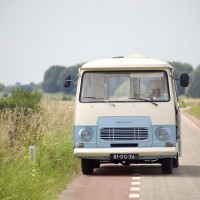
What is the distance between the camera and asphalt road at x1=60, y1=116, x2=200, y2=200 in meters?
16.6

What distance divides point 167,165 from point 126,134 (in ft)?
3.91

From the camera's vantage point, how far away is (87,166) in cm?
2116

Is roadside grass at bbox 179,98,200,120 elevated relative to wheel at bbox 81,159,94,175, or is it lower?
lower

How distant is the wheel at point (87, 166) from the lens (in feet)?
69.2

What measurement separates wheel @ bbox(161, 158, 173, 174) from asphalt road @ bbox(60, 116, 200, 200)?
0.14 metres

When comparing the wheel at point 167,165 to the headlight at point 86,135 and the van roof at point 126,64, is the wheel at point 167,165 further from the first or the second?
the van roof at point 126,64

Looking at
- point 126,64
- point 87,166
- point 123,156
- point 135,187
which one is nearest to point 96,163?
point 87,166

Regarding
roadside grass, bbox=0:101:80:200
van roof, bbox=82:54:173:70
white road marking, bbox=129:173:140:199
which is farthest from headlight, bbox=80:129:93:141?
van roof, bbox=82:54:173:70

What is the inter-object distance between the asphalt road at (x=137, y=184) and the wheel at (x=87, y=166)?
186 millimetres

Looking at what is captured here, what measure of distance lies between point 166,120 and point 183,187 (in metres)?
2.94

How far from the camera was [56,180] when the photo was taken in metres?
19.2

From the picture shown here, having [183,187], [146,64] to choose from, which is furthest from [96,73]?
[183,187]

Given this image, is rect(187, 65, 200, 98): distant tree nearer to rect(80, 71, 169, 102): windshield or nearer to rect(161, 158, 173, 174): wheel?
rect(80, 71, 169, 102): windshield

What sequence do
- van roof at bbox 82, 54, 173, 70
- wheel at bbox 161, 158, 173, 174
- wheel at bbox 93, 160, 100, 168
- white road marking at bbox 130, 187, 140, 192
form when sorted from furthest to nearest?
1. wheel at bbox 93, 160, 100, 168
2. van roof at bbox 82, 54, 173, 70
3. wheel at bbox 161, 158, 173, 174
4. white road marking at bbox 130, 187, 140, 192
